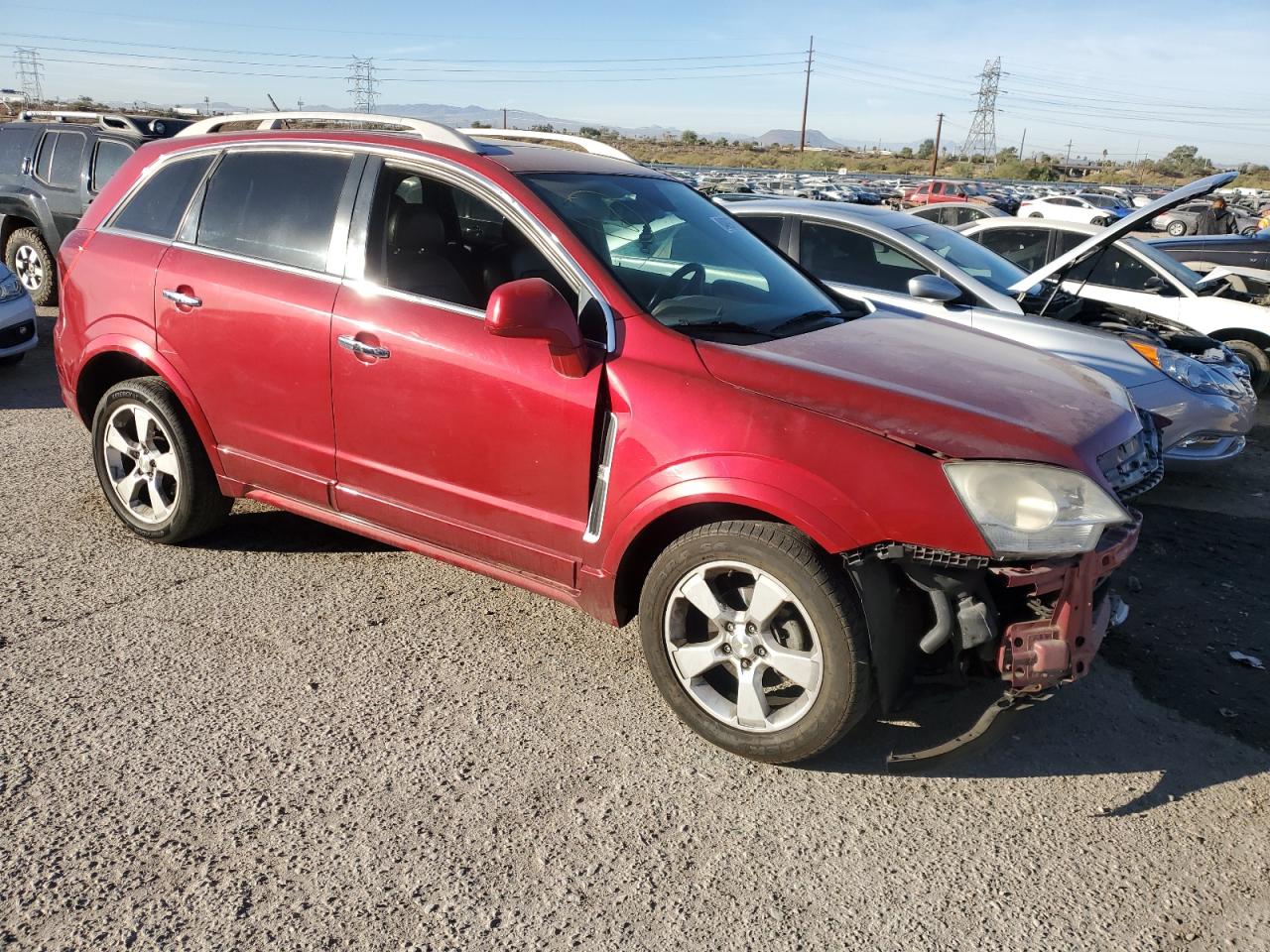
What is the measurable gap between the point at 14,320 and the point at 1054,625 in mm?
8126

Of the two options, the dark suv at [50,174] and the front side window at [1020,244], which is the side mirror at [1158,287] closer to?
the front side window at [1020,244]

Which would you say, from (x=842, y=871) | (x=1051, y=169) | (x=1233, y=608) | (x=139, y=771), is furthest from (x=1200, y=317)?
(x=1051, y=169)

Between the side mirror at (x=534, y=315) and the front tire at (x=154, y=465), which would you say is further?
the front tire at (x=154, y=465)

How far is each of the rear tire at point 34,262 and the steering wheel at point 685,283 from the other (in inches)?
368

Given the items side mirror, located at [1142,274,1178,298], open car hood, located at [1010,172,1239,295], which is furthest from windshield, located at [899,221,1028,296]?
side mirror, located at [1142,274,1178,298]

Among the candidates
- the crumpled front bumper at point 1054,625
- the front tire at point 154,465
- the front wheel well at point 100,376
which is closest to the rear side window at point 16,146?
the front wheel well at point 100,376

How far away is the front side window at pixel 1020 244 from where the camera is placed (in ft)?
29.4

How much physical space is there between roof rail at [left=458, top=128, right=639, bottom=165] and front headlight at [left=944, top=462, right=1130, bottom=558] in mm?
2521

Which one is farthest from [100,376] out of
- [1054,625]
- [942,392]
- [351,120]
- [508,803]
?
[1054,625]

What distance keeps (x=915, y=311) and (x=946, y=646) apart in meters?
3.90

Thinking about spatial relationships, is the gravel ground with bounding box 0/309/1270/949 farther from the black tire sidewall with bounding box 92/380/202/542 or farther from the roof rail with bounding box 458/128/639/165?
the roof rail with bounding box 458/128/639/165

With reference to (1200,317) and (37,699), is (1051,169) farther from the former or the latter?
(37,699)

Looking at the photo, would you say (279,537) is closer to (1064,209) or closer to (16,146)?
(16,146)

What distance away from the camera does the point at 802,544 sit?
295cm
